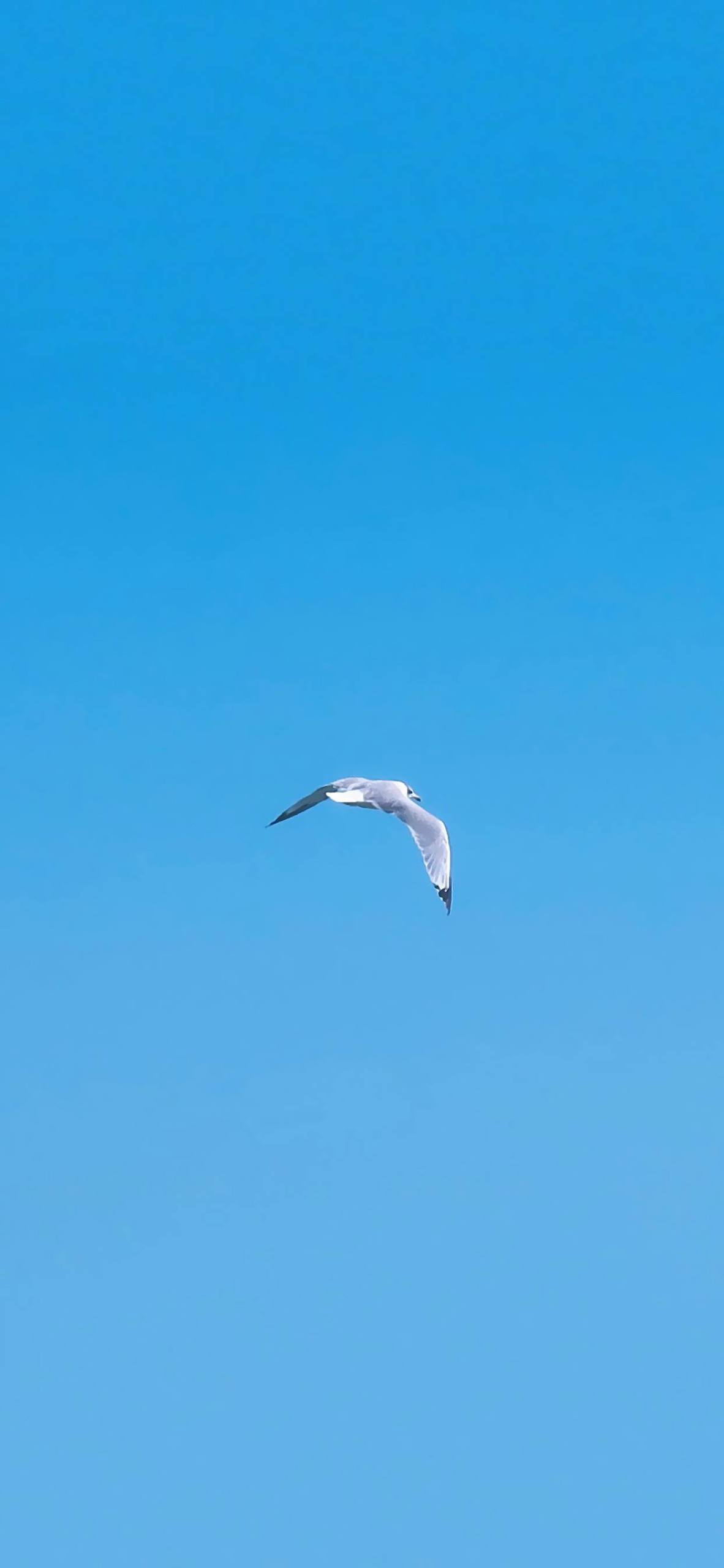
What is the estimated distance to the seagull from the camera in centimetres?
1992

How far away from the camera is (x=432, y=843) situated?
20.2m

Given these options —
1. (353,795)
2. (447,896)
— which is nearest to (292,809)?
(353,795)

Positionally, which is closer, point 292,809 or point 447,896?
point 447,896

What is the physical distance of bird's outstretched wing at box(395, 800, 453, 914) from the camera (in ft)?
64.8

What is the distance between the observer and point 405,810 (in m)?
20.8

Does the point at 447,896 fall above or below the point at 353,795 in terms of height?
below

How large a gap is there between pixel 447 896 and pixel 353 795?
232 centimetres

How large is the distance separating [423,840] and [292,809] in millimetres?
1800

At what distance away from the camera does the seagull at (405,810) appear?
19.9 m

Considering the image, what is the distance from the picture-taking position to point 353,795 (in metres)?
21.4

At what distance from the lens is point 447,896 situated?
19.5 meters

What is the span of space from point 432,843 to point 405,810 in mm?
723

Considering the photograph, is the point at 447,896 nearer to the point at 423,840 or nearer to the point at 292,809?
the point at 423,840

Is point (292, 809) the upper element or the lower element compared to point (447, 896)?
upper
